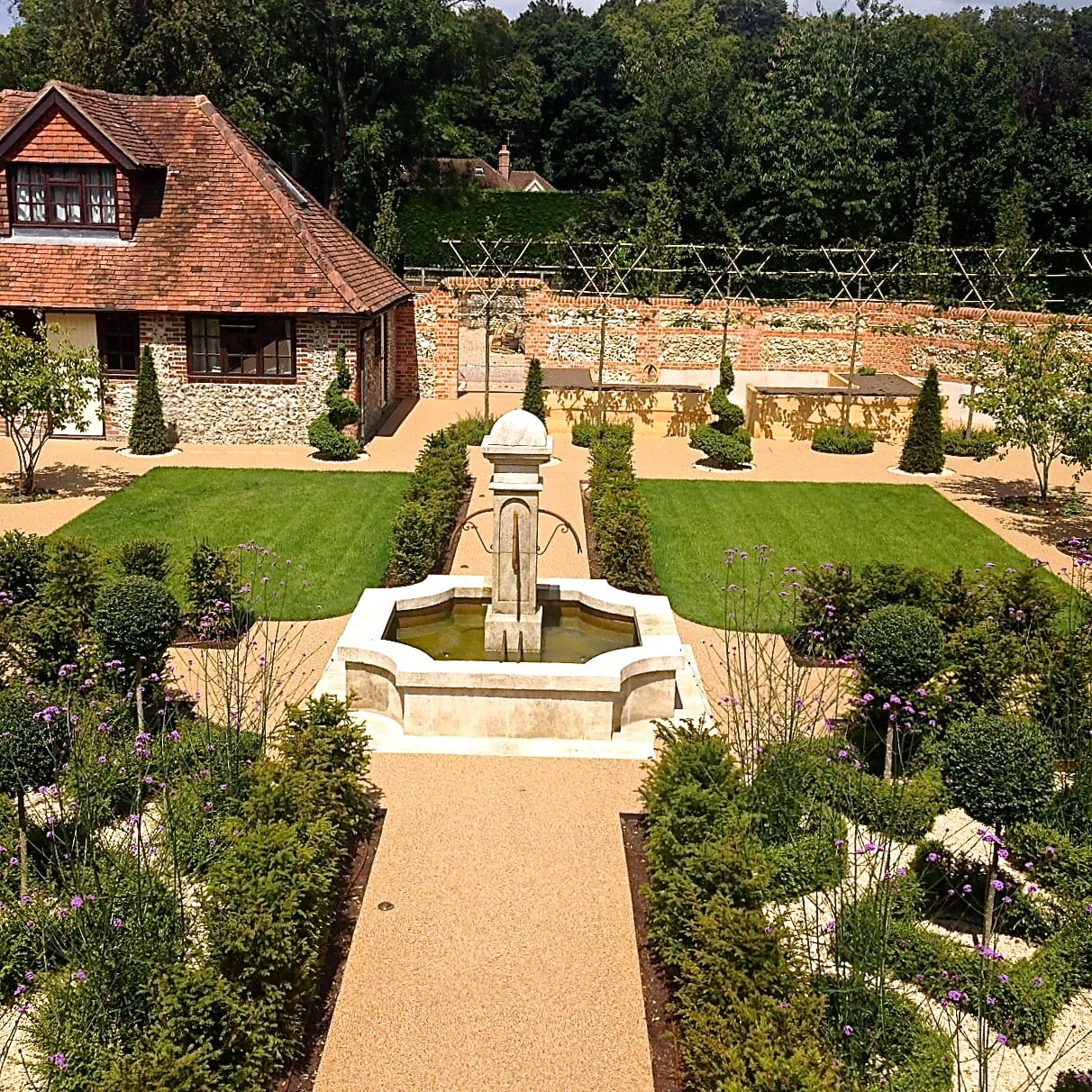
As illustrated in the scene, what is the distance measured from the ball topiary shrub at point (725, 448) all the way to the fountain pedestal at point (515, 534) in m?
12.3

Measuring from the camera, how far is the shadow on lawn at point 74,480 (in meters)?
21.3

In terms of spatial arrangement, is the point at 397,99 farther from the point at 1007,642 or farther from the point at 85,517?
the point at 1007,642

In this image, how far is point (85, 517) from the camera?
1950 centimetres

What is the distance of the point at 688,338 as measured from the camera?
33875 millimetres

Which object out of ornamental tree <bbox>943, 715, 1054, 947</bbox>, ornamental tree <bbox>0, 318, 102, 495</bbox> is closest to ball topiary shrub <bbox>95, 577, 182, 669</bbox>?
ornamental tree <bbox>943, 715, 1054, 947</bbox>

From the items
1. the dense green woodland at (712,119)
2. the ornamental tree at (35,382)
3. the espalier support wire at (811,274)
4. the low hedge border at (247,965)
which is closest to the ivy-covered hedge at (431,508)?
the ornamental tree at (35,382)

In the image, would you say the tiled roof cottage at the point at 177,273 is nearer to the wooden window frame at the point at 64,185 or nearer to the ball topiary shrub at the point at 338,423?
the wooden window frame at the point at 64,185

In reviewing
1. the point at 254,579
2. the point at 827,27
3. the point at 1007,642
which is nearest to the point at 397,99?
the point at 827,27

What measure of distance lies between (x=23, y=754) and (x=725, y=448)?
58.8ft

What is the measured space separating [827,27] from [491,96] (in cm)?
2393

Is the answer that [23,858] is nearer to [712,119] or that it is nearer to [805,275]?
[805,275]

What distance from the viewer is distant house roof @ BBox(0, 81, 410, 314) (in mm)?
24547

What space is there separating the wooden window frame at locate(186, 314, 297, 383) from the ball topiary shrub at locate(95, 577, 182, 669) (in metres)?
14.5

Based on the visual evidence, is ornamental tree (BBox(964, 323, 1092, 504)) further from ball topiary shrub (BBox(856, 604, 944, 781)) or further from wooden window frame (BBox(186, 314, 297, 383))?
wooden window frame (BBox(186, 314, 297, 383))
